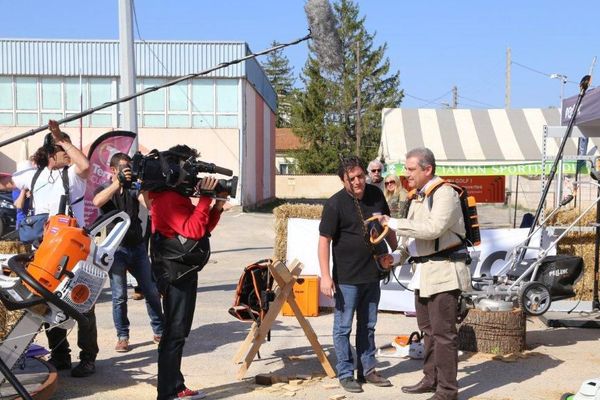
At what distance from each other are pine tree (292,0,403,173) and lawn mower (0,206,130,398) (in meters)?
10.9

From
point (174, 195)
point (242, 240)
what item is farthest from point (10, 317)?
point (242, 240)

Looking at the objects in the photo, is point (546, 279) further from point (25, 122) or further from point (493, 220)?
point (25, 122)

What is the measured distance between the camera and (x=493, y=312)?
23.3 ft

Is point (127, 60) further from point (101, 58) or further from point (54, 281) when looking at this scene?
point (101, 58)

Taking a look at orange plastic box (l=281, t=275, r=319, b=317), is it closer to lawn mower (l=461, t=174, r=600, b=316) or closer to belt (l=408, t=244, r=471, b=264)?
lawn mower (l=461, t=174, r=600, b=316)

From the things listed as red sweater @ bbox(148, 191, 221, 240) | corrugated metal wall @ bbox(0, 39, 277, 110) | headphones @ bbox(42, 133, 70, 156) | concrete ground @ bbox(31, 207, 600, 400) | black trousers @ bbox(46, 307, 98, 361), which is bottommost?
concrete ground @ bbox(31, 207, 600, 400)

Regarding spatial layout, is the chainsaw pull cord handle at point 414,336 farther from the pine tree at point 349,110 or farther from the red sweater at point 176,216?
the pine tree at point 349,110

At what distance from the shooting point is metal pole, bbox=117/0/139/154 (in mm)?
10633

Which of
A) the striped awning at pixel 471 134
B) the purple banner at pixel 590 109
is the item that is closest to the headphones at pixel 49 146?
the purple banner at pixel 590 109

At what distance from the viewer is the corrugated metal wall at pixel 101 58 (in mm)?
31109

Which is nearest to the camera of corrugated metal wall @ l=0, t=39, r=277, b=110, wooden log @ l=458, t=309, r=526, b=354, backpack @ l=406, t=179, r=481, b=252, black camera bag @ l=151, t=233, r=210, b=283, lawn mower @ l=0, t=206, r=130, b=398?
Answer: lawn mower @ l=0, t=206, r=130, b=398

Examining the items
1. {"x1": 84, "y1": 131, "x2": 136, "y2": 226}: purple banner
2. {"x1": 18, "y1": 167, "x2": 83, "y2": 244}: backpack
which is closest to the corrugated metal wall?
{"x1": 84, "y1": 131, "x2": 136, "y2": 226}: purple banner

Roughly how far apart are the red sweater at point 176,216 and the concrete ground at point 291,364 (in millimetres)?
1481

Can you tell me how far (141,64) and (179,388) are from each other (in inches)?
1083
